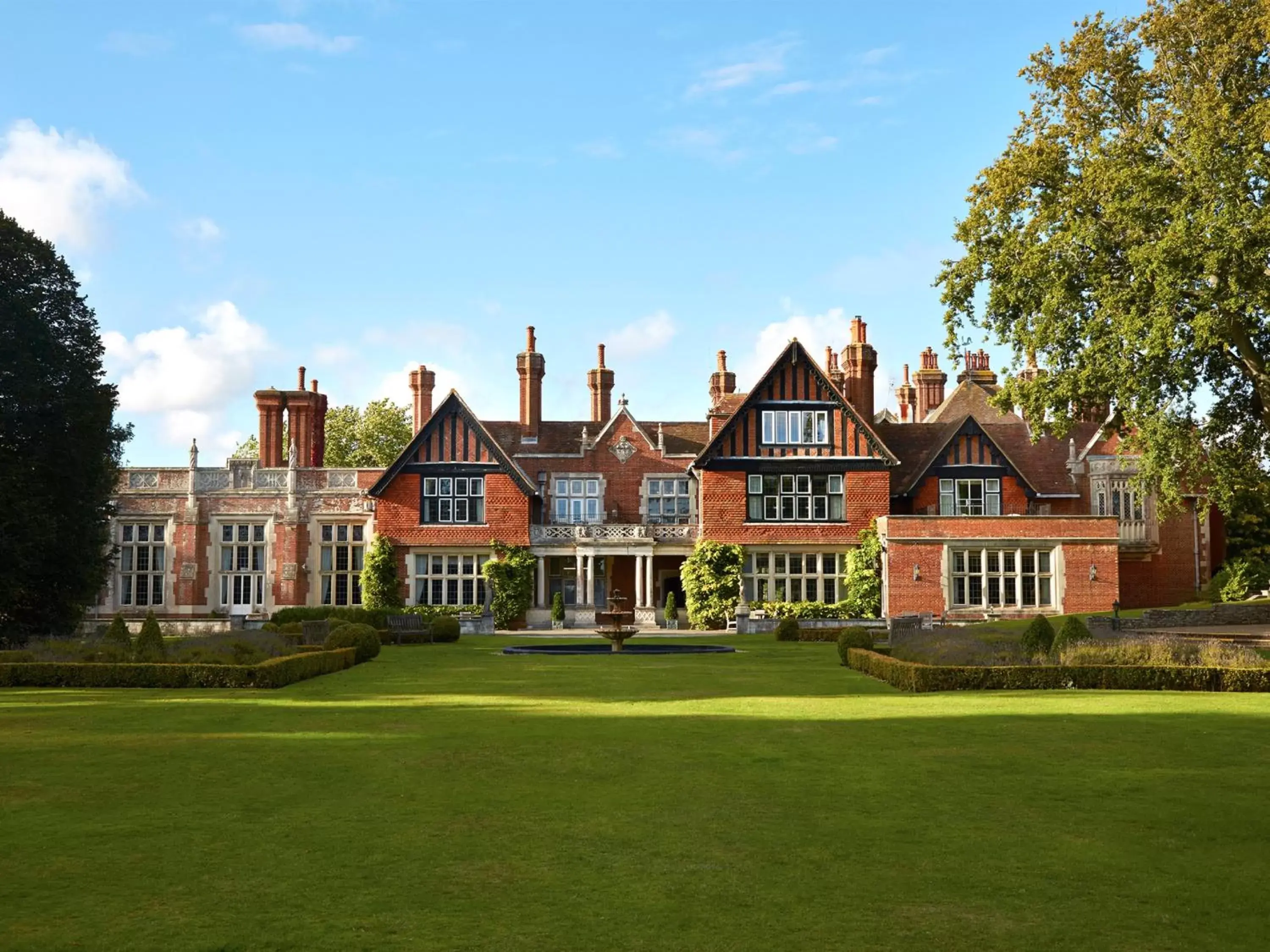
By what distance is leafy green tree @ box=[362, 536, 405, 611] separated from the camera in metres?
44.7

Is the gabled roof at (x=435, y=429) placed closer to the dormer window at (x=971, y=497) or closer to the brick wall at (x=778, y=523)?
the brick wall at (x=778, y=523)

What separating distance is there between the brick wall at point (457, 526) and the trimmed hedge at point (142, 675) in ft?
83.1

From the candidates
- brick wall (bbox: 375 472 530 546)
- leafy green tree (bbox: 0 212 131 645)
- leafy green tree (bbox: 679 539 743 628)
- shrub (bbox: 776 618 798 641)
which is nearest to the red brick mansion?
brick wall (bbox: 375 472 530 546)

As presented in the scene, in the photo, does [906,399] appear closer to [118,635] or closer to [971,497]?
[971,497]

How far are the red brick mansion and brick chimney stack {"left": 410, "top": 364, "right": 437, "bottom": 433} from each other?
0.09 m

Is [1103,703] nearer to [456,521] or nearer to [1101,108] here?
[1101,108]

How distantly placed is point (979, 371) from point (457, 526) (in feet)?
82.5

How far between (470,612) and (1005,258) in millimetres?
23160

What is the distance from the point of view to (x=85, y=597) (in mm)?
31906

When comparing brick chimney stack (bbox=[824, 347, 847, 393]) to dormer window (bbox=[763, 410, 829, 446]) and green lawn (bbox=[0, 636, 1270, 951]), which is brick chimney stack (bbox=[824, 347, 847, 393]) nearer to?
dormer window (bbox=[763, 410, 829, 446])

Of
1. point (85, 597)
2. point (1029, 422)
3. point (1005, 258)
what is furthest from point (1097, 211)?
point (85, 597)

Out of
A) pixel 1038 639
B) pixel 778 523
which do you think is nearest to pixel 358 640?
pixel 1038 639

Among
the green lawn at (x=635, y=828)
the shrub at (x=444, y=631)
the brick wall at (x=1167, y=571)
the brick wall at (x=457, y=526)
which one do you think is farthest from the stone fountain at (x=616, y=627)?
the brick wall at (x=1167, y=571)

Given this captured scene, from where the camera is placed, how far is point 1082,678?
1936 centimetres
